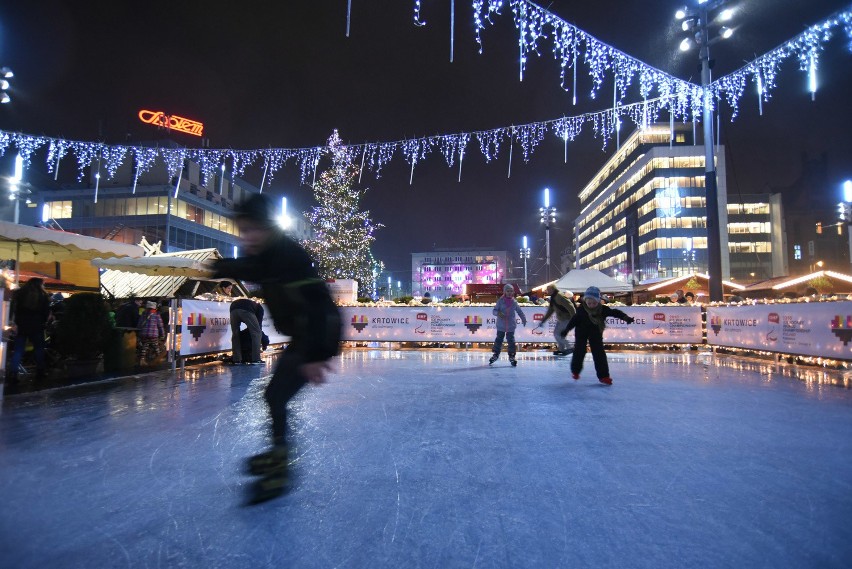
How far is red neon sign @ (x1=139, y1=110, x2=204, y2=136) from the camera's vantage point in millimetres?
48431

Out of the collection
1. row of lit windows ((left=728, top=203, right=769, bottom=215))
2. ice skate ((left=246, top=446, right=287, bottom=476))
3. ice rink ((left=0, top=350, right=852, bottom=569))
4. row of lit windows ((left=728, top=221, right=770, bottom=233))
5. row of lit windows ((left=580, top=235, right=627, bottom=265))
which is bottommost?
ice rink ((left=0, top=350, right=852, bottom=569))

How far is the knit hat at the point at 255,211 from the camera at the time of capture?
3145 mm

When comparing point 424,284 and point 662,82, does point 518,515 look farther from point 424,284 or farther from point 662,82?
point 424,284

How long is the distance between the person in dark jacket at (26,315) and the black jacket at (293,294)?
721 centimetres

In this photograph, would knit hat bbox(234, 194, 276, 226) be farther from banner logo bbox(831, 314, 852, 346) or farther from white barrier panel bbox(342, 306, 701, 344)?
white barrier panel bbox(342, 306, 701, 344)

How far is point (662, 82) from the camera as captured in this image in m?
13.5

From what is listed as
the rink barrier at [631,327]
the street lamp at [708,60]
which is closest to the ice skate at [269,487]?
the rink barrier at [631,327]

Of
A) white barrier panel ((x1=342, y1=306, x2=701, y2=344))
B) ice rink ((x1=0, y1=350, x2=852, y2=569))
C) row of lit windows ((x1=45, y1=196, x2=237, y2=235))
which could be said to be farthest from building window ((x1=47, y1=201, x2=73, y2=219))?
ice rink ((x1=0, y1=350, x2=852, y2=569))

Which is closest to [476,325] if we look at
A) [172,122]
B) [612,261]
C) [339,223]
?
[339,223]

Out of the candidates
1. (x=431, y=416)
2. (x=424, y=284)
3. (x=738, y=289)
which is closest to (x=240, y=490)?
(x=431, y=416)

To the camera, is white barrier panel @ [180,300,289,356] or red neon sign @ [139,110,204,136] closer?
white barrier panel @ [180,300,289,356]

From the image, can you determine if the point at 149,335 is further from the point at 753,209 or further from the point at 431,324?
the point at 753,209

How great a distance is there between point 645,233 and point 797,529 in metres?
84.2

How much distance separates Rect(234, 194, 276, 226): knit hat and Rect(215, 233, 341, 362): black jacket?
6.3 inches
